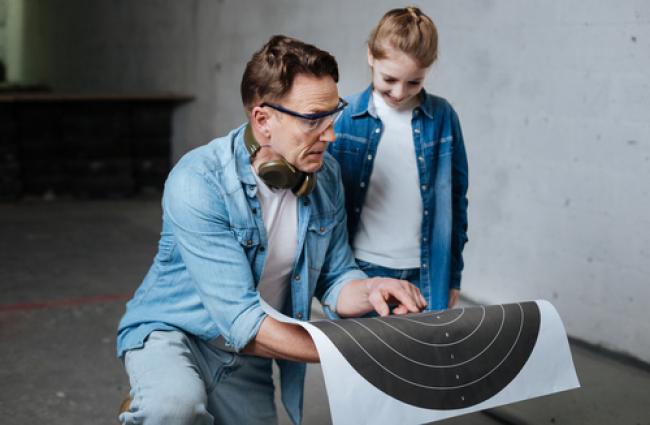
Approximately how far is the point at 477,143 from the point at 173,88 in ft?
16.1

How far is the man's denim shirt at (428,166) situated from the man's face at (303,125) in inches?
27.4

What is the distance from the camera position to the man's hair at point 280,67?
199cm

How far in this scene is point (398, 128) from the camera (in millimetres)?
2770

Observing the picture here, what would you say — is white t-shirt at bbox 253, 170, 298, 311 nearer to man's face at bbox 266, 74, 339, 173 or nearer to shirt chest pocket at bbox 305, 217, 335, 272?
shirt chest pocket at bbox 305, 217, 335, 272

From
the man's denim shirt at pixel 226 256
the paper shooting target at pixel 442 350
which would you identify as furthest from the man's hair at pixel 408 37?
the paper shooting target at pixel 442 350

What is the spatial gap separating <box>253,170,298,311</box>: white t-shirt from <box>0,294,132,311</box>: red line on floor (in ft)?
8.72

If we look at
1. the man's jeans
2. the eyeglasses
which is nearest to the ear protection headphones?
the eyeglasses

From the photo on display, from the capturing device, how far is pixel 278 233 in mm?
2229

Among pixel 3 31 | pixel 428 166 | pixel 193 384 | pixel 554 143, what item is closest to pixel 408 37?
pixel 428 166

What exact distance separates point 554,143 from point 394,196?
61.4 inches

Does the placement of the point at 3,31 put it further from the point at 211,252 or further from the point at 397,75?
the point at 211,252

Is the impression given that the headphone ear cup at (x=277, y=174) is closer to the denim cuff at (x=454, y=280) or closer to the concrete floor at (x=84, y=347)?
the denim cuff at (x=454, y=280)

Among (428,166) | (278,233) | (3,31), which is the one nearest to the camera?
(278,233)

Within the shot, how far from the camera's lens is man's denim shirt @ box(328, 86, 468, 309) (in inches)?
108
